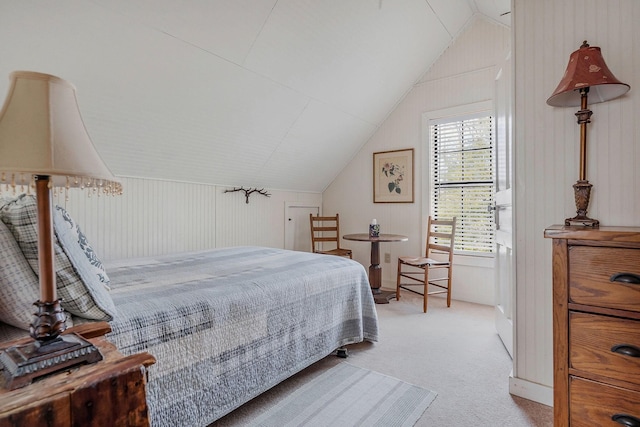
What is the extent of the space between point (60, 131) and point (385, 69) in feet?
10.6

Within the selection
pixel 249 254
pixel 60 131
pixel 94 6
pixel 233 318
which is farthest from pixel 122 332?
pixel 94 6

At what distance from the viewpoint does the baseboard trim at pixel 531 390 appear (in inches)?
66.0

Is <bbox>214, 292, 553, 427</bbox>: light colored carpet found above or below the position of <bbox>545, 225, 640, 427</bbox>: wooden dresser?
below

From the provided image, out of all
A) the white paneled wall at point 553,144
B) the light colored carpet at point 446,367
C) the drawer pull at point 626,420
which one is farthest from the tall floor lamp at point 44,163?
the white paneled wall at point 553,144

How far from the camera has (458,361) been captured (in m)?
2.17

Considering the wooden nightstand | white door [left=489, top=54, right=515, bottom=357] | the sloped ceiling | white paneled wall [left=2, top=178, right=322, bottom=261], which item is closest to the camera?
the wooden nightstand

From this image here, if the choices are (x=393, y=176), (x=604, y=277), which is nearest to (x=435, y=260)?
(x=393, y=176)

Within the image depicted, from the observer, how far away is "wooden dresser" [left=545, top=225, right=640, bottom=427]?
1.07 metres

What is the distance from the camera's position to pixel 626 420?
3.54 ft

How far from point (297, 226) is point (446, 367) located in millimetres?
2669

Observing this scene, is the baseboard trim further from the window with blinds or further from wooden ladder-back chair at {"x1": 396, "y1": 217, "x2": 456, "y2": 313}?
the window with blinds

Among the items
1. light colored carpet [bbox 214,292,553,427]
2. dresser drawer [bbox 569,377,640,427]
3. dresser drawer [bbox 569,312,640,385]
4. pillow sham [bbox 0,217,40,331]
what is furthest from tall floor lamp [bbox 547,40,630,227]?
pillow sham [bbox 0,217,40,331]

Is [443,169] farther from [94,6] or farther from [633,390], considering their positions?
[94,6]

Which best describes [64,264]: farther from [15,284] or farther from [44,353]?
[44,353]
